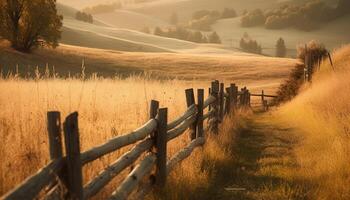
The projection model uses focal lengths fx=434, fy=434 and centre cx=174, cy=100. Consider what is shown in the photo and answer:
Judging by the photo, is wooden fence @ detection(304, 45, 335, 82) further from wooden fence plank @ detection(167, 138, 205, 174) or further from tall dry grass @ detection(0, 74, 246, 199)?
wooden fence plank @ detection(167, 138, 205, 174)

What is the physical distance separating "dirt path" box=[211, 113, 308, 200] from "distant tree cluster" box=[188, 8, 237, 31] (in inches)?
5890

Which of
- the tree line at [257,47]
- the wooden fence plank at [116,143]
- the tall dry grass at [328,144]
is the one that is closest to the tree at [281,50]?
the tree line at [257,47]

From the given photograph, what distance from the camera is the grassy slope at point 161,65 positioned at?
33125mm

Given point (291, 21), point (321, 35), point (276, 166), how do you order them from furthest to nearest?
point (291, 21)
point (321, 35)
point (276, 166)

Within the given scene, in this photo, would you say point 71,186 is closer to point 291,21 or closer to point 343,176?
point 343,176

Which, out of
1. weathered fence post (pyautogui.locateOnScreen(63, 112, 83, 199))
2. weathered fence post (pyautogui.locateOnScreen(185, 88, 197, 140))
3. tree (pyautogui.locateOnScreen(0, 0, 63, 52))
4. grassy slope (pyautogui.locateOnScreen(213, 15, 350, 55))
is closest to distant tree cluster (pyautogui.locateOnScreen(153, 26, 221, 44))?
grassy slope (pyautogui.locateOnScreen(213, 15, 350, 55))

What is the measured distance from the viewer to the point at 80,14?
10750 cm

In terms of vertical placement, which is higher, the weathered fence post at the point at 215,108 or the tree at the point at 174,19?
the tree at the point at 174,19

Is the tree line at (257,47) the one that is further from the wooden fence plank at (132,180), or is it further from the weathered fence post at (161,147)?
the wooden fence plank at (132,180)

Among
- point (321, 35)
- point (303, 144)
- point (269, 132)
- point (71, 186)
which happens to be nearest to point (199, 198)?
point (71, 186)

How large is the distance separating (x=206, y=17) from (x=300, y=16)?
38.9m

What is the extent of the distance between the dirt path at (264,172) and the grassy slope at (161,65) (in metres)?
23.2

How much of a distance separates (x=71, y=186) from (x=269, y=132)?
9.06 metres

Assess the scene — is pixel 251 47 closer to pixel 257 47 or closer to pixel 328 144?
pixel 257 47
